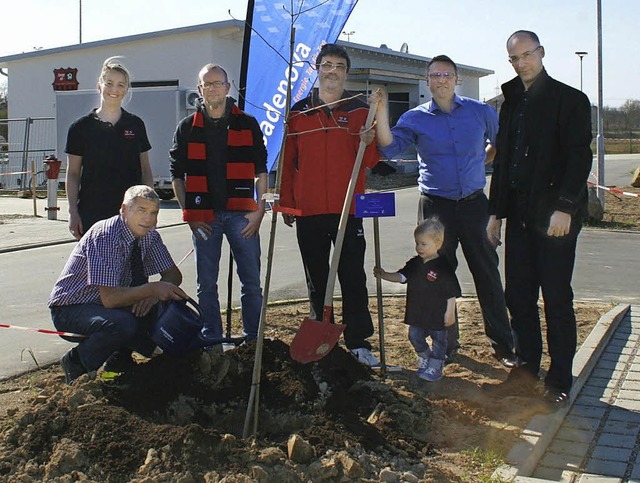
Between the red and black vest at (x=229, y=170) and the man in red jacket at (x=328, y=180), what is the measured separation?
0.29 meters

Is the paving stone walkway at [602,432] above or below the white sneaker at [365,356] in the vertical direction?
below

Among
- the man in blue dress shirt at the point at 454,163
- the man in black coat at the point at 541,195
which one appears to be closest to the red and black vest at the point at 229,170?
the man in blue dress shirt at the point at 454,163

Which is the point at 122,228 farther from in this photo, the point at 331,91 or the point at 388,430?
the point at 388,430

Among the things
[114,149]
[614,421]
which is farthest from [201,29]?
[614,421]

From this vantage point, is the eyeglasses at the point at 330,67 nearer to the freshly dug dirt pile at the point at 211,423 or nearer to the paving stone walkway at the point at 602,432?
the freshly dug dirt pile at the point at 211,423

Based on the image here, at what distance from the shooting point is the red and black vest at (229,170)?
5633mm

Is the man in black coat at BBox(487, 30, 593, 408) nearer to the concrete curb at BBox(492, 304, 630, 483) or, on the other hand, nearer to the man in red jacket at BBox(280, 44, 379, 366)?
the concrete curb at BBox(492, 304, 630, 483)

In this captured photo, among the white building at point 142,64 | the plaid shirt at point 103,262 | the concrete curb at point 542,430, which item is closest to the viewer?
the concrete curb at point 542,430

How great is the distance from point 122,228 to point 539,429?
105 inches

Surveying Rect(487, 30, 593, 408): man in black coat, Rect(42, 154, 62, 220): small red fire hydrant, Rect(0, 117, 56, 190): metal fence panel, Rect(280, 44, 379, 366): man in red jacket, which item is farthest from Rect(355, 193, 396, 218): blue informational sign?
Rect(0, 117, 56, 190): metal fence panel

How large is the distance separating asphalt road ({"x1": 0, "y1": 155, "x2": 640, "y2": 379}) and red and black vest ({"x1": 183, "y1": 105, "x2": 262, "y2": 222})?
5.91 feet

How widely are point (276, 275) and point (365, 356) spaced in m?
4.71

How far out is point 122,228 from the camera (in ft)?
16.4

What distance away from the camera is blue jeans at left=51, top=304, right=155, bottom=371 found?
4938 millimetres
